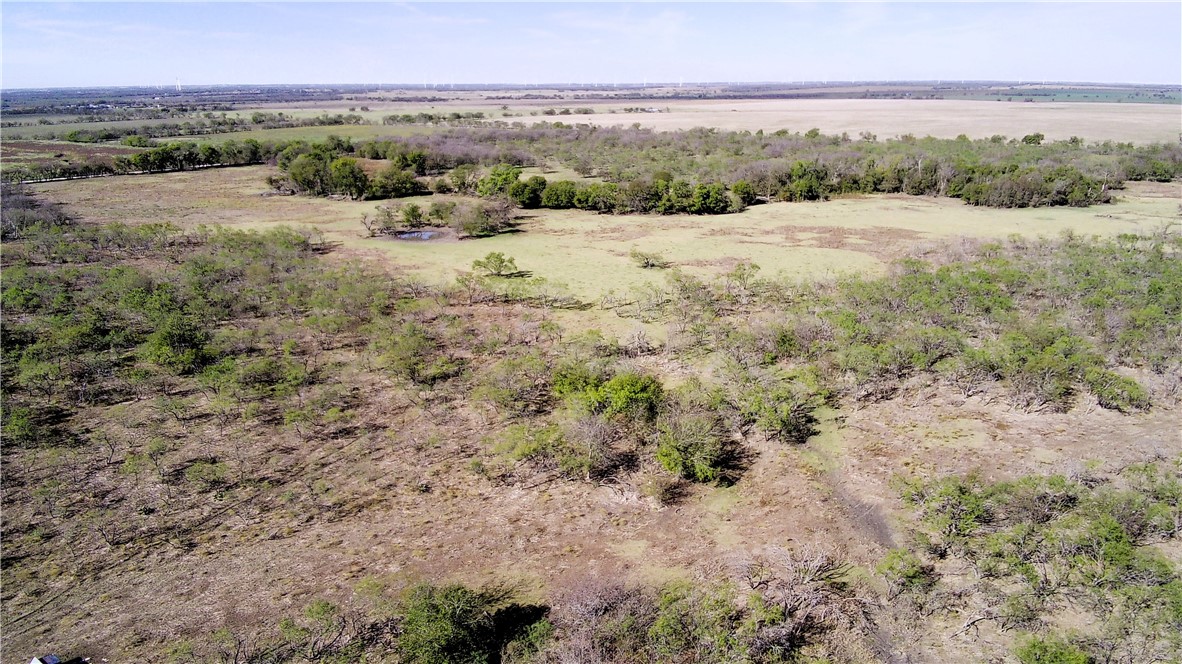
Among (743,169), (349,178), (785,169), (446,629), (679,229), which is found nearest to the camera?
(446,629)

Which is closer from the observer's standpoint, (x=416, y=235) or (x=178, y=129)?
(x=416, y=235)

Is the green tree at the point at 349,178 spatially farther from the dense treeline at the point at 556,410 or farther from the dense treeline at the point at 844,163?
the dense treeline at the point at 556,410

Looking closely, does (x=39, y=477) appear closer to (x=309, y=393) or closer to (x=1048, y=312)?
(x=309, y=393)

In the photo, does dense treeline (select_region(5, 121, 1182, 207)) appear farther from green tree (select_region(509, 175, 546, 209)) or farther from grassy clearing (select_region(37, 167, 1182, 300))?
grassy clearing (select_region(37, 167, 1182, 300))

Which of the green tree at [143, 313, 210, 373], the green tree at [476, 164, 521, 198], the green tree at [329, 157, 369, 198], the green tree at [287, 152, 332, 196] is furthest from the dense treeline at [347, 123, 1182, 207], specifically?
the green tree at [143, 313, 210, 373]

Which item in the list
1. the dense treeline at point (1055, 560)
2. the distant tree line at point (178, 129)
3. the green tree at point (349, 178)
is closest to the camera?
the dense treeline at point (1055, 560)

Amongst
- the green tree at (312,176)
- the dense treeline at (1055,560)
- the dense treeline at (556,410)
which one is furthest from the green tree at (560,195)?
the dense treeline at (1055,560)

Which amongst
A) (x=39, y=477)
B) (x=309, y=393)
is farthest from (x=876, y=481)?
(x=39, y=477)

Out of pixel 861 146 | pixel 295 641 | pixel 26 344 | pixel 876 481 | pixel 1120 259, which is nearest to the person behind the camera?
pixel 295 641

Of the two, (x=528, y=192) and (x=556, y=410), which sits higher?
(x=528, y=192)

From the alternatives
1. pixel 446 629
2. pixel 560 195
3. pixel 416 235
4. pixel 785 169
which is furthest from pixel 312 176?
pixel 446 629

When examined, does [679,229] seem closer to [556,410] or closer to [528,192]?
[528,192]
